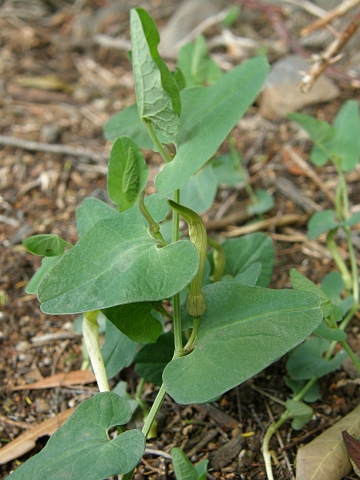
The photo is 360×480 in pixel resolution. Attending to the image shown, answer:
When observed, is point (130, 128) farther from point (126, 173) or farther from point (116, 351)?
point (116, 351)

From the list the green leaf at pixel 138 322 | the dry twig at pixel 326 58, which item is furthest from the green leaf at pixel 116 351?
the dry twig at pixel 326 58

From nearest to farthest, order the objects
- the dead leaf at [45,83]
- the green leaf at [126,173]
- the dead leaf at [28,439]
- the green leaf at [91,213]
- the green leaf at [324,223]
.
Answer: the green leaf at [126,173], the green leaf at [91,213], the dead leaf at [28,439], the green leaf at [324,223], the dead leaf at [45,83]

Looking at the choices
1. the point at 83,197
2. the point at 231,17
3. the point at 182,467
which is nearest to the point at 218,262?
the point at 182,467

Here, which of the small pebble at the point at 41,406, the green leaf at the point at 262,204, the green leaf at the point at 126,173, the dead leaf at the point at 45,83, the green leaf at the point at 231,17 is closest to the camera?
the green leaf at the point at 126,173

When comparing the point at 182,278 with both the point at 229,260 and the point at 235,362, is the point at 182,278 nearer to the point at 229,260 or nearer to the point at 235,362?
the point at 235,362

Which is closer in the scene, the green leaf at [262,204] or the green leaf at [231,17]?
the green leaf at [262,204]

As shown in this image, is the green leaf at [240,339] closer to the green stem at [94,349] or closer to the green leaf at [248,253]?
the green stem at [94,349]

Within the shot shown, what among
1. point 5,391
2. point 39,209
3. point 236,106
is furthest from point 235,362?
point 39,209
